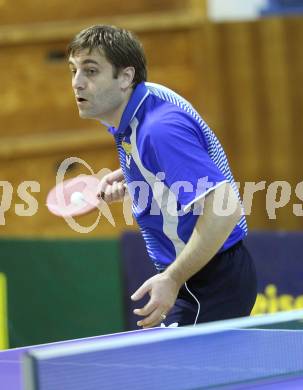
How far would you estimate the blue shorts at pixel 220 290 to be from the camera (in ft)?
12.1

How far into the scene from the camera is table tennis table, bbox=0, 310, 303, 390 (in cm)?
274

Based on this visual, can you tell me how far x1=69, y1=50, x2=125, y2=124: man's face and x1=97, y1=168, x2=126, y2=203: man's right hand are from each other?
55cm

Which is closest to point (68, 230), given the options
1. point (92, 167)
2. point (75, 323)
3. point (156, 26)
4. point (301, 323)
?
point (92, 167)

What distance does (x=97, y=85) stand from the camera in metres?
3.60

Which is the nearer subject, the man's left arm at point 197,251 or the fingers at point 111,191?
the man's left arm at point 197,251

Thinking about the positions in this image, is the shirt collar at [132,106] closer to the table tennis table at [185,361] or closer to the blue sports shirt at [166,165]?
the blue sports shirt at [166,165]

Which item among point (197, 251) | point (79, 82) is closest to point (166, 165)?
point (197, 251)

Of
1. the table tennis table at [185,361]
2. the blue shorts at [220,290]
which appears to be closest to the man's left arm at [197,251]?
the table tennis table at [185,361]

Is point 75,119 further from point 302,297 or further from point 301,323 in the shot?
point 301,323

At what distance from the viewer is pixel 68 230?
8008mm

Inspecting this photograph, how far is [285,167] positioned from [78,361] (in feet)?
18.8

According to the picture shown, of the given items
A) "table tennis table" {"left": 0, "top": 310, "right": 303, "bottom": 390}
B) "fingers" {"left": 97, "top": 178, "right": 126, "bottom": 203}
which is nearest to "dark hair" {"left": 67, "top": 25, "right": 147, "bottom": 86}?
"fingers" {"left": 97, "top": 178, "right": 126, "bottom": 203}

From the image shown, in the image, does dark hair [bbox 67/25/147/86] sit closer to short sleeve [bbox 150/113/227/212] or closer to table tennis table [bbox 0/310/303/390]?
short sleeve [bbox 150/113/227/212]

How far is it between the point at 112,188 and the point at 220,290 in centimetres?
71
